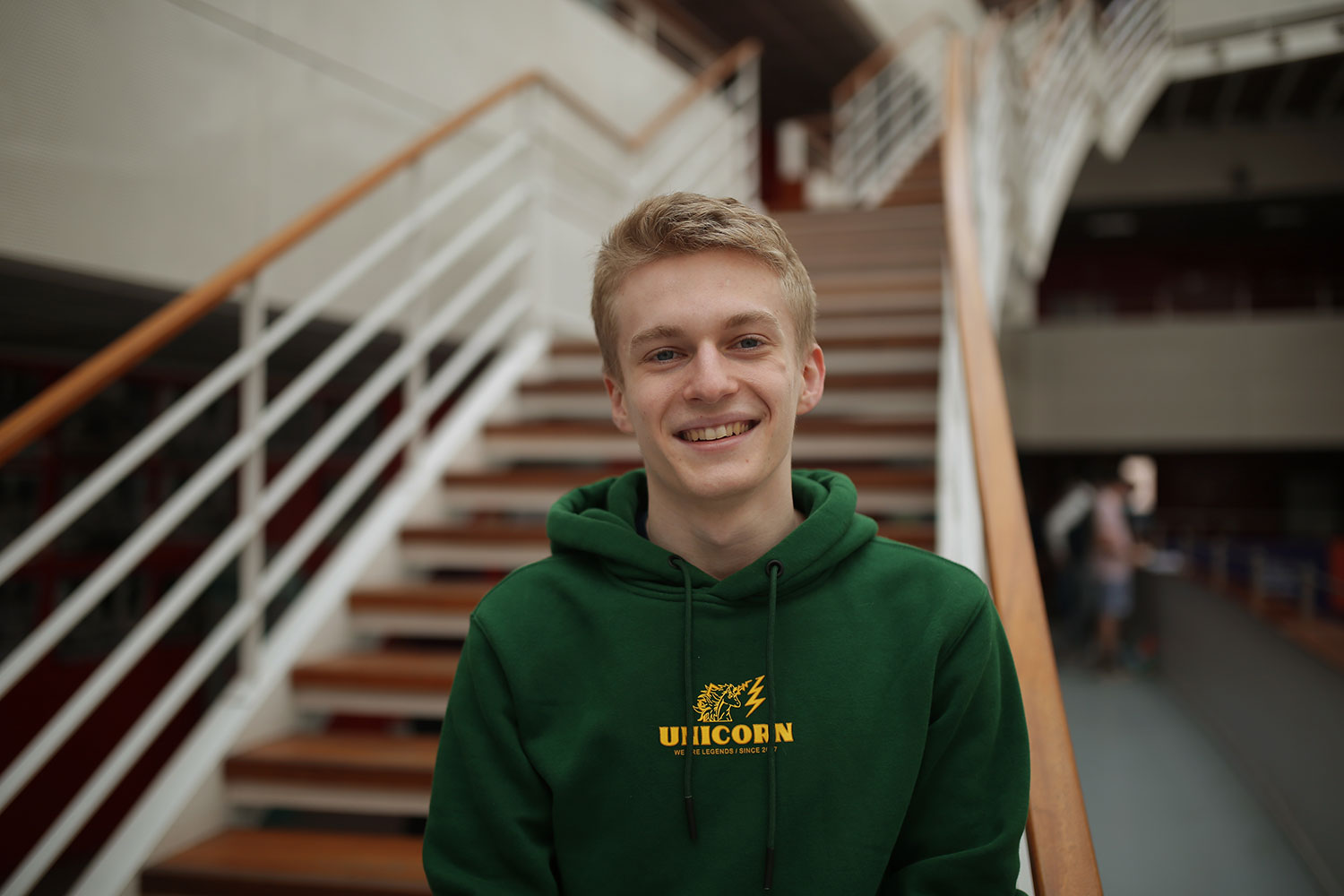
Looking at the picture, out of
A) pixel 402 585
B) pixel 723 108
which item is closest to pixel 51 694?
pixel 402 585

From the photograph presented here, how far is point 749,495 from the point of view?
104 centimetres

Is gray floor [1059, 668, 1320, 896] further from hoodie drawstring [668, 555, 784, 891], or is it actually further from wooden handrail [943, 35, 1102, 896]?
hoodie drawstring [668, 555, 784, 891]

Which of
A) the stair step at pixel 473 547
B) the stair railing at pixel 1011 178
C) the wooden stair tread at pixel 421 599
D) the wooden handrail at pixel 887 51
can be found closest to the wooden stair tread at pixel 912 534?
the stair railing at pixel 1011 178

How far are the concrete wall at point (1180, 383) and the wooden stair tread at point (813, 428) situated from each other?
22.2 ft

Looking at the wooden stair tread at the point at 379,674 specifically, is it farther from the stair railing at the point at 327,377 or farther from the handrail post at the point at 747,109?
the handrail post at the point at 747,109

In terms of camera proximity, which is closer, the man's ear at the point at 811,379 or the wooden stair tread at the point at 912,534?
the man's ear at the point at 811,379

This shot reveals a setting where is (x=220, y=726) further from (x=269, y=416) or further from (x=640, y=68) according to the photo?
(x=640, y=68)

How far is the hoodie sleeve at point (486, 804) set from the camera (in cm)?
98

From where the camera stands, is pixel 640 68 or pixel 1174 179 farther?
pixel 1174 179

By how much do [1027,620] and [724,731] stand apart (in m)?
0.56

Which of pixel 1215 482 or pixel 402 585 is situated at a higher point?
pixel 1215 482

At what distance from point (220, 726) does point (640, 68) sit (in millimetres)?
4230

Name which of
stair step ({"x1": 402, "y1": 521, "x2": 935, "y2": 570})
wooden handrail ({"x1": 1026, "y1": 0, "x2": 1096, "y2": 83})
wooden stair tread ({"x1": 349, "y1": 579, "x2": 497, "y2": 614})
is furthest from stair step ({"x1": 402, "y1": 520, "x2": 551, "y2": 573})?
wooden handrail ({"x1": 1026, "y1": 0, "x2": 1096, "y2": 83})

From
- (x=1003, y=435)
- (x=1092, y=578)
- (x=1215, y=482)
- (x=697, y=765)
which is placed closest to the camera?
(x=697, y=765)
